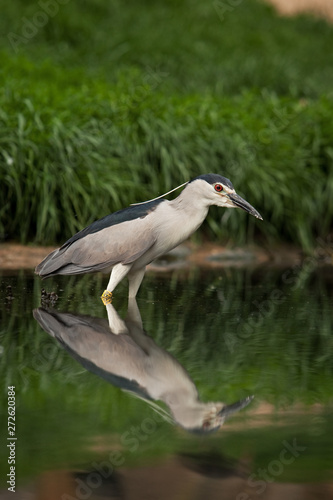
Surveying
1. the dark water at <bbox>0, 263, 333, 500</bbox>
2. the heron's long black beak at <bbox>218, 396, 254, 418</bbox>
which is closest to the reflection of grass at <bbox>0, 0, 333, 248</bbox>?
the dark water at <bbox>0, 263, 333, 500</bbox>

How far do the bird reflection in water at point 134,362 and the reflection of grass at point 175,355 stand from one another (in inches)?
2.8

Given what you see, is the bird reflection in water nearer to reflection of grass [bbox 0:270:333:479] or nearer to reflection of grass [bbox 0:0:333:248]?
reflection of grass [bbox 0:270:333:479]

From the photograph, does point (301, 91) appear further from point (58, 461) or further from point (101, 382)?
point (58, 461)

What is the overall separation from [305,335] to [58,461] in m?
2.66

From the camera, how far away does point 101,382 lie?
4082 mm

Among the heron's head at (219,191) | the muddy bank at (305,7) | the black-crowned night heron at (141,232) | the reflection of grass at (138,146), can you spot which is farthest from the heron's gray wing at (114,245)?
the muddy bank at (305,7)

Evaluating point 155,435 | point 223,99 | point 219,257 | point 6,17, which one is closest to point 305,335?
point 155,435

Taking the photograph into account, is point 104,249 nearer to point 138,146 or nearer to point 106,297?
point 106,297

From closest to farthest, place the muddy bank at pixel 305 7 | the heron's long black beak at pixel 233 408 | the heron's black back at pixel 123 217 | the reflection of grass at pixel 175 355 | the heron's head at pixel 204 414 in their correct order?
1. the reflection of grass at pixel 175 355
2. the heron's head at pixel 204 414
3. the heron's long black beak at pixel 233 408
4. the heron's black back at pixel 123 217
5. the muddy bank at pixel 305 7

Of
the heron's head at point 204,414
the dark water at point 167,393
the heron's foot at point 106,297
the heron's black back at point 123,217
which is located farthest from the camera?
the heron's foot at point 106,297

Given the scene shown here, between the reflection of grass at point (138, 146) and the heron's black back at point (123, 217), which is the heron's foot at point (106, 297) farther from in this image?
the reflection of grass at point (138, 146)

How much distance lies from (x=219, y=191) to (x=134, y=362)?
1.89 m

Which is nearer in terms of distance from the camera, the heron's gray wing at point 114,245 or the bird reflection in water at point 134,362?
the bird reflection in water at point 134,362

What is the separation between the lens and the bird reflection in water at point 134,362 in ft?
12.2
